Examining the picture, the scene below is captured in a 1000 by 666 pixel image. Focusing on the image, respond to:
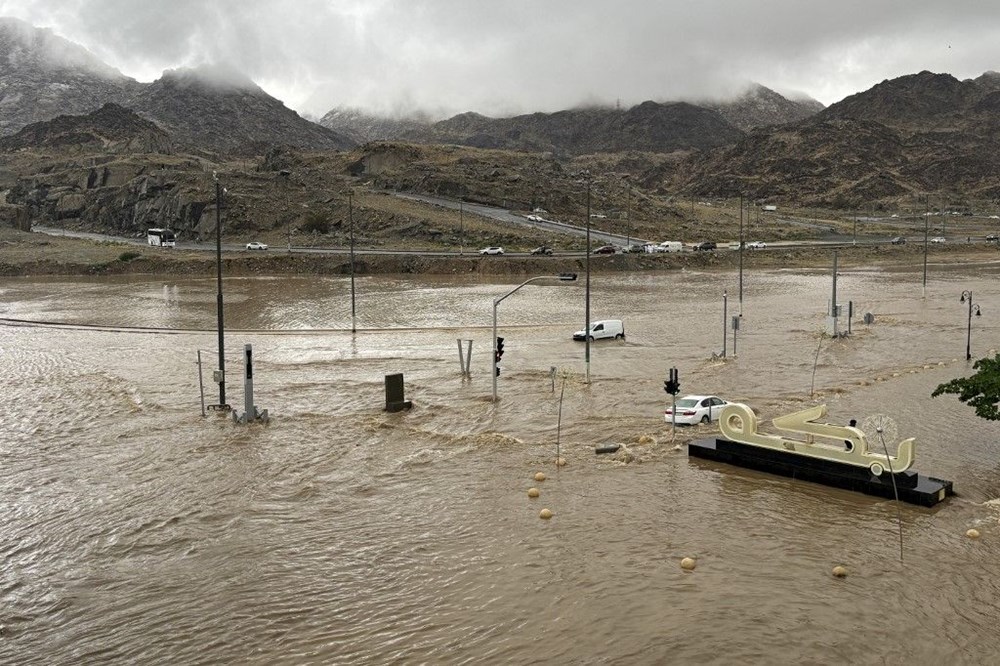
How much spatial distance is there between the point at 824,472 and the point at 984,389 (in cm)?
507

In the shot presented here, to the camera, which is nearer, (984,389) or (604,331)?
(984,389)

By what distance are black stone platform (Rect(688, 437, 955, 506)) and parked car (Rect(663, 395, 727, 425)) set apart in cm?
230

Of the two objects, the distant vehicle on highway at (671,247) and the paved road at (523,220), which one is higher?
the paved road at (523,220)

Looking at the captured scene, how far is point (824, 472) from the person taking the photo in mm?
19391

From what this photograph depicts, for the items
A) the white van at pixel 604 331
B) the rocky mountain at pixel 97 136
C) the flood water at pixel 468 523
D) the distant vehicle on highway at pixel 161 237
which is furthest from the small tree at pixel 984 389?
the rocky mountain at pixel 97 136

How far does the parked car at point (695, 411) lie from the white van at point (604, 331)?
1624 cm

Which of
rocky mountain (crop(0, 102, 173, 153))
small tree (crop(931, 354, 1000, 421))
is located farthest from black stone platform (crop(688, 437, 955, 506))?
rocky mountain (crop(0, 102, 173, 153))

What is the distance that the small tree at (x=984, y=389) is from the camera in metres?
20.5

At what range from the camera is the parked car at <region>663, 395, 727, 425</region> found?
80.9 feet

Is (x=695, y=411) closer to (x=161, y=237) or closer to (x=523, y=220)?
(x=523, y=220)

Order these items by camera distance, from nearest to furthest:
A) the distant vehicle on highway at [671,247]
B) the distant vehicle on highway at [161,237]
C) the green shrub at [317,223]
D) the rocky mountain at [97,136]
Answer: the distant vehicle on highway at [671,247]
the distant vehicle on highway at [161,237]
the green shrub at [317,223]
the rocky mountain at [97,136]

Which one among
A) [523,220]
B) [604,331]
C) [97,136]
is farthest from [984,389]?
[97,136]

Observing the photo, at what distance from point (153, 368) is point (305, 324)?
15923mm

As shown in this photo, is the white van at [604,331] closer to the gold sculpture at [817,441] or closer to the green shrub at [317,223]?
the gold sculpture at [817,441]
